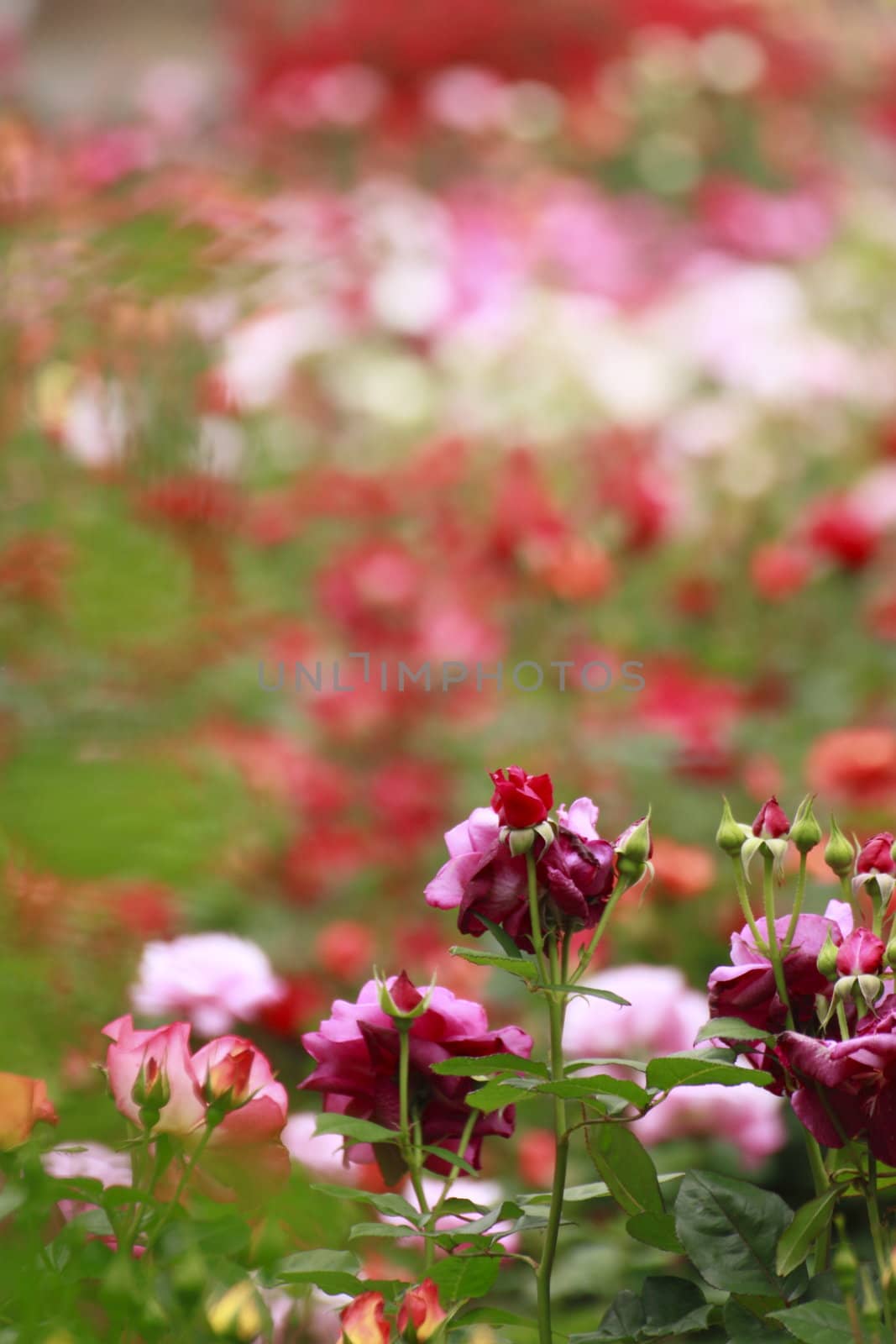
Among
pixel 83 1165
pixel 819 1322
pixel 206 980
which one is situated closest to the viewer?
pixel 819 1322

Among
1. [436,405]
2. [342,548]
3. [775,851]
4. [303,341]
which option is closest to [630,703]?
[342,548]

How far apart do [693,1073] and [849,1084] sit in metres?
0.04

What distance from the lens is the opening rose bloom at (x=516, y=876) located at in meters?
0.42

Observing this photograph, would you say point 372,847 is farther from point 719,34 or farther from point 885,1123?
point 719,34

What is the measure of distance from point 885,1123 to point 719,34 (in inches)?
144

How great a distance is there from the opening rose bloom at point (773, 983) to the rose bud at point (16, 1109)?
7.2 inches

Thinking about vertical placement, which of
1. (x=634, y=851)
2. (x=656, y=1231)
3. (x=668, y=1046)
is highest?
(x=634, y=851)

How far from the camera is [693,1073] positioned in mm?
393

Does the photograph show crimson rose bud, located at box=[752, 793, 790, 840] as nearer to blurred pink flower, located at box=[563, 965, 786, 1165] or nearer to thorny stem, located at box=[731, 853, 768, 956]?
thorny stem, located at box=[731, 853, 768, 956]

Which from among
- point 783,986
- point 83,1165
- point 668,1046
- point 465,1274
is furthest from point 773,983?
point 668,1046

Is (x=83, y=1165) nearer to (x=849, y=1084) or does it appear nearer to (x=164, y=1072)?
(x=164, y=1072)

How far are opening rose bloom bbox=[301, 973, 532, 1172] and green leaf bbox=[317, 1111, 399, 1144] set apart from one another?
0.09 feet

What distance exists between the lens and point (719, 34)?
11.9ft

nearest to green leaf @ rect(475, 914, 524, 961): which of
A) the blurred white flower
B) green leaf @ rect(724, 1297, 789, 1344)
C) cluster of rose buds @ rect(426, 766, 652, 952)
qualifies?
cluster of rose buds @ rect(426, 766, 652, 952)
